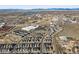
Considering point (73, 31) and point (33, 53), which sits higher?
point (73, 31)

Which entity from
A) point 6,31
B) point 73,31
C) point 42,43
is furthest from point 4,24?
point 73,31

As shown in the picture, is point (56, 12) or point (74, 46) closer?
point (74, 46)

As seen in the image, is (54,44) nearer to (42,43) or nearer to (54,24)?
(42,43)
